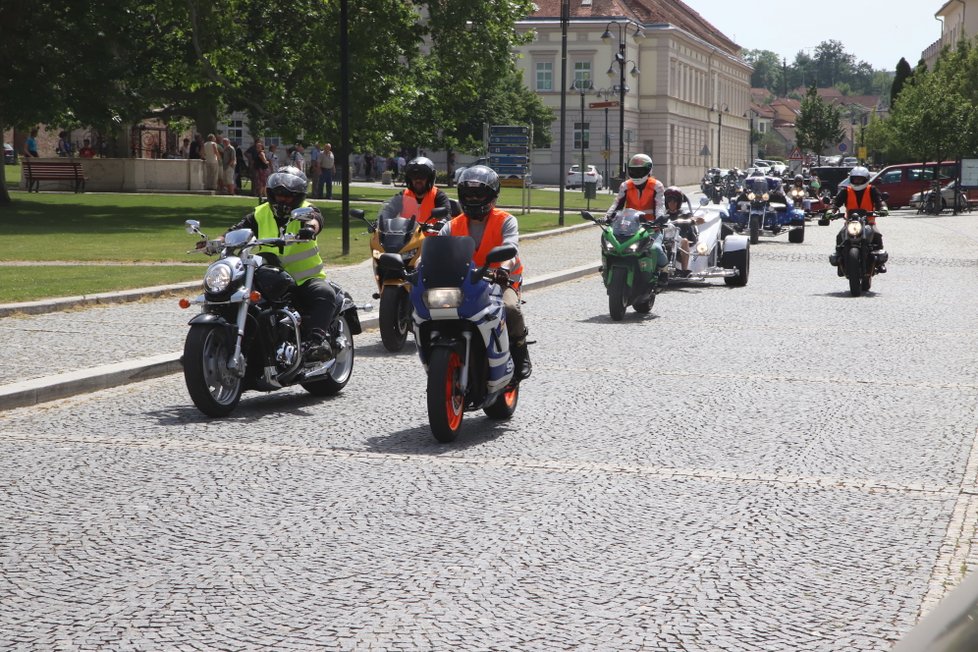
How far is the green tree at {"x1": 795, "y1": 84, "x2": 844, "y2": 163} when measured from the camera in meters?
108

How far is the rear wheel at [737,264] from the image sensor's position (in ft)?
62.9

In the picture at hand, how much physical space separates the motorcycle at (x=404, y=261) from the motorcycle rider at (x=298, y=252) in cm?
239

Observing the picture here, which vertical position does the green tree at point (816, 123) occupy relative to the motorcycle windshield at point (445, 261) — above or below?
above

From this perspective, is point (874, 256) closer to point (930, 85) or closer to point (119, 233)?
point (119, 233)

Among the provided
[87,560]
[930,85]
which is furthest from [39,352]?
[930,85]

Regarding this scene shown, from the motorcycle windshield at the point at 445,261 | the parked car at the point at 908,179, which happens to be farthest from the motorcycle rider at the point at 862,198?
the parked car at the point at 908,179

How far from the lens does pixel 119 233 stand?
25922 mm

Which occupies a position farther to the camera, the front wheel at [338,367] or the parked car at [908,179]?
the parked car at [908,179]

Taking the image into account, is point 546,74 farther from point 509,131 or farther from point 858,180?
point 858,180

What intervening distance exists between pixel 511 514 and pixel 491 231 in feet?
10.3

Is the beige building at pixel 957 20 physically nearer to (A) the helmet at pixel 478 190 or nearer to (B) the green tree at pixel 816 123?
(B) the green tree at pixel 816 123

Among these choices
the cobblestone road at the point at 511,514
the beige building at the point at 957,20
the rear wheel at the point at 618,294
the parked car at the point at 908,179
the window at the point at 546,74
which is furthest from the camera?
the beige building at the point at 957,20

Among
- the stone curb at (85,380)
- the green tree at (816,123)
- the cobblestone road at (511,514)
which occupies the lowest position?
the cobblestone road at (511,514)

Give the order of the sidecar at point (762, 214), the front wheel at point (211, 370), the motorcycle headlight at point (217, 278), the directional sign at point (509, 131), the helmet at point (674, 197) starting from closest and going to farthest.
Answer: the front wheel at point (211, 370)
the motorcycle headlight at point (217, 278)
the helmet at point (674, 197)
the sidecar at point (762, 214)
the directional sign at point (509, 131)
